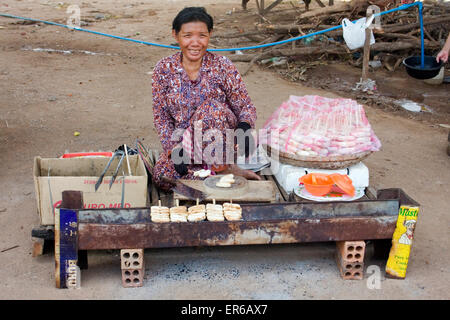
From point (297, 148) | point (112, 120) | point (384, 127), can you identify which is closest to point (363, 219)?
point (297, 148)

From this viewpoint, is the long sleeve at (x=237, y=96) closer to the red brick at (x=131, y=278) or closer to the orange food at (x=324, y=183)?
the orange food at (x=324, y=183)

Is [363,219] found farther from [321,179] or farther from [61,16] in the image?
[61,16]

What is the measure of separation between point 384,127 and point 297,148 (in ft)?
6.51

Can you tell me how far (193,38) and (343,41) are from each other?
474 cm

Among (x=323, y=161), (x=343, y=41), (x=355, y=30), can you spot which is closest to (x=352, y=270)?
(x=323, y=161)

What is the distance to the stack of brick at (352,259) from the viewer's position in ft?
7.98

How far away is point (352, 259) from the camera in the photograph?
245 centimetres

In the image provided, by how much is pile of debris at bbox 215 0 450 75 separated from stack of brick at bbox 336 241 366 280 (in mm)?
4654

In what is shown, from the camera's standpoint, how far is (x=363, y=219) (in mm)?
2398

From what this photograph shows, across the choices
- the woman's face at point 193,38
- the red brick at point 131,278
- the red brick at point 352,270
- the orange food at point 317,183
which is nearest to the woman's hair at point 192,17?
the woman's face at point 193,38

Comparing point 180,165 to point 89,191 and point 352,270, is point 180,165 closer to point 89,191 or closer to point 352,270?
point 89,191

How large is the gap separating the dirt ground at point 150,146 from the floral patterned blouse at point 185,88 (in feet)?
2.74

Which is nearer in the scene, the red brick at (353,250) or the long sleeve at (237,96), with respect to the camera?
the red brick at (353,250)

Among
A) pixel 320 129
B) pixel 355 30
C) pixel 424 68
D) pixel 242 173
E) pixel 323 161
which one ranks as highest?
pixel 355 30
